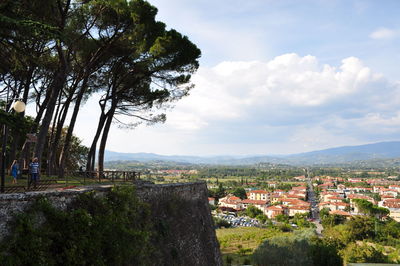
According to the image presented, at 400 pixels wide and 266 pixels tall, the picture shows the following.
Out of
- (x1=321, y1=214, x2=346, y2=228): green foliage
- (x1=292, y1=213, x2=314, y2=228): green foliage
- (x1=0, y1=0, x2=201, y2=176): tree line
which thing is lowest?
(x1=292, y1=213, x2=314, y2=228): green foliage

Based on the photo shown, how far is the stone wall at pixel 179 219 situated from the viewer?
9742 millimetres

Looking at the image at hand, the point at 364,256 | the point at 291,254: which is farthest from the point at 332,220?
the point at 291,254

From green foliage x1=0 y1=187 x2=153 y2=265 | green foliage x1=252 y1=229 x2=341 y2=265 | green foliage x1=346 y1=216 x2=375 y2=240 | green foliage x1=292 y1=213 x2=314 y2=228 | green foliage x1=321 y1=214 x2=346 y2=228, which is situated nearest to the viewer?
green foliage x1=0 y1=187 x2=153 y2=265

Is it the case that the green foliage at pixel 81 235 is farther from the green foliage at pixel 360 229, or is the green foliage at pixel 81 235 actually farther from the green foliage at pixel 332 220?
the green foliage at pixel 332 220

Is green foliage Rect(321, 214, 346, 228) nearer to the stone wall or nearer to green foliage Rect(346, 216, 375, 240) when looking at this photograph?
green foliage Rect(346, 216, 375, 240)

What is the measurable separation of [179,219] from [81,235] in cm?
Result: 554

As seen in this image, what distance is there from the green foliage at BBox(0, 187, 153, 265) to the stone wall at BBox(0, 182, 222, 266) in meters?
0.36

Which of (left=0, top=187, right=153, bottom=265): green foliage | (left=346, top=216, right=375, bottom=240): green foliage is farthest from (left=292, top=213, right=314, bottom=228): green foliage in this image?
(left=0, top=187, right=153, bottom=265): green foliage

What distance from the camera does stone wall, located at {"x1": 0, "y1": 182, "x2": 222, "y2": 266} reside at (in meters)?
9.74

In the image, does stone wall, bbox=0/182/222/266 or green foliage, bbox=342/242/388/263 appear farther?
green foliage, bbox=342/242/388/263

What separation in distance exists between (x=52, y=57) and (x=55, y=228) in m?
13.8

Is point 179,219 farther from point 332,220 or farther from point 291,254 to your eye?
point 332,220

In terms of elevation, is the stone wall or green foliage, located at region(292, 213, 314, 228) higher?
the stone wall

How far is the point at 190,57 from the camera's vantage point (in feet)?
57.6
